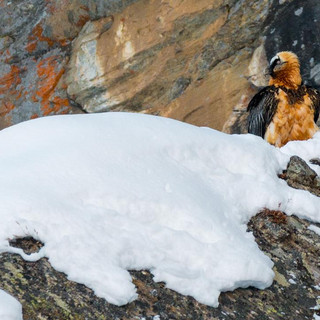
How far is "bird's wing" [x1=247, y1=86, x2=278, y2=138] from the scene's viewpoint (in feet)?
28.8

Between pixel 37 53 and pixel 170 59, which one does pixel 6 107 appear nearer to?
pixel 37 53

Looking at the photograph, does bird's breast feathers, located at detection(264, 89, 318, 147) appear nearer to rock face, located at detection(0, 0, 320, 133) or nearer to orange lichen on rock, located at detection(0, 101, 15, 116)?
rock face, located at detection(0, 0, 320, 133)

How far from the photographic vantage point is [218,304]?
14.6 ft

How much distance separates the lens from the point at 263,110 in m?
8.82

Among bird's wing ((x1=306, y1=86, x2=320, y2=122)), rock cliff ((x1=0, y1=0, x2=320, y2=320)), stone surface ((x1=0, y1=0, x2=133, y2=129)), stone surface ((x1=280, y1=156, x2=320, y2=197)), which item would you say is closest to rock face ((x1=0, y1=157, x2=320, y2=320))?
stone surface ((x1=280, y1=156, x2=320, y2=197))

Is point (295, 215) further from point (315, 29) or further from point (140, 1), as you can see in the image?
point (140, 1)

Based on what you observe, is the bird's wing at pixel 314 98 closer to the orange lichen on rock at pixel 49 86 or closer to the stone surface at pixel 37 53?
the stone surface at pixel 37 53

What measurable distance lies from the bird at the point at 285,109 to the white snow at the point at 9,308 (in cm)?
545

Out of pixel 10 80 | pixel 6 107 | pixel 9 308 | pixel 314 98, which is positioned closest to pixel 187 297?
pixel 9 308

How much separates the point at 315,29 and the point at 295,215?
856 centimetres

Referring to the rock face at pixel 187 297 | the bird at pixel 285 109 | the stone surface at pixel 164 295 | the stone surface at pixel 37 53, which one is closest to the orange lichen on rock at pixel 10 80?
the stone surface at pixel 37 53

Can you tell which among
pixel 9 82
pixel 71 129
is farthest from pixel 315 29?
pixel 71 129

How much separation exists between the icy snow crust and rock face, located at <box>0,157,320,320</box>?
6 cm

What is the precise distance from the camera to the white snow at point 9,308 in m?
3.62
